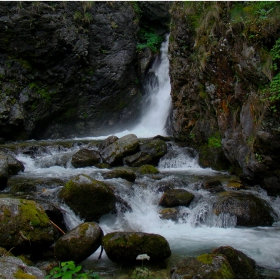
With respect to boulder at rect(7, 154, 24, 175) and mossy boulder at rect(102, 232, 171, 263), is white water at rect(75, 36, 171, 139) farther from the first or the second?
mossy boulder at rect(102, 232, 171, 263)

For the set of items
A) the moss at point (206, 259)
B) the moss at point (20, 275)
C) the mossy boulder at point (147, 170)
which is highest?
the mossy boulder at point (147, 170)

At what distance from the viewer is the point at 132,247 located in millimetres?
4836

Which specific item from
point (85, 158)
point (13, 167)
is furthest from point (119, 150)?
point (13, 167)

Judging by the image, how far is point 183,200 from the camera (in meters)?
7.39

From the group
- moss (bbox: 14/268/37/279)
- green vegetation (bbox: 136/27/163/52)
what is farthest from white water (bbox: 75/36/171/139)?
moss (bbox: 14/268/37/279)

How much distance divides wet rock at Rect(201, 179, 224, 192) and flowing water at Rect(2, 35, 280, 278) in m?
0.17

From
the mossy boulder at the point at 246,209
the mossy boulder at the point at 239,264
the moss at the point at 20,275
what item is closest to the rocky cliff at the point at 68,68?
the mossy boulder at the point at 246,209

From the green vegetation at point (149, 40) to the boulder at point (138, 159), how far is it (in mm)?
9538

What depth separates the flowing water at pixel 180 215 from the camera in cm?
550

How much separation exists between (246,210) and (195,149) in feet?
16.7

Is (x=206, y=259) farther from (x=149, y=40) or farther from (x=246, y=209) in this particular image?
(x=149, y=40)

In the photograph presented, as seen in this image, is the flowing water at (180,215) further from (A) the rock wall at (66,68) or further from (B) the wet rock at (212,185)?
(A) the rock wall at (66,68)

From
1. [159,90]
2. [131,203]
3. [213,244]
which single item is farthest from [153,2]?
[213,244]

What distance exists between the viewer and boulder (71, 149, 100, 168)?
1061 centimetres
